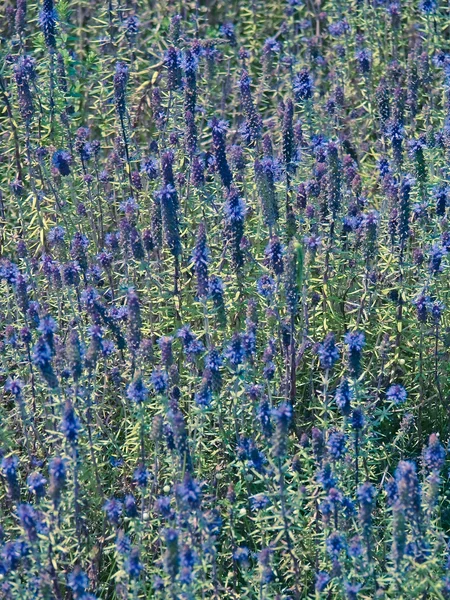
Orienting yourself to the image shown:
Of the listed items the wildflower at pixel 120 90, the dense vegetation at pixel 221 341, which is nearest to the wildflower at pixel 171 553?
the dense vegetation at pixel 221 341

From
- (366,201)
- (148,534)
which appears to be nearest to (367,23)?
(366,201)

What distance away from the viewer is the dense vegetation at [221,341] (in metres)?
5.27

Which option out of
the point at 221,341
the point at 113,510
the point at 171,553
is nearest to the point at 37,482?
the point at 113,510

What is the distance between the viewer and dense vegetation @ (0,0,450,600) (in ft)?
17.3

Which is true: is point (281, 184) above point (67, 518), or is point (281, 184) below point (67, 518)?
above

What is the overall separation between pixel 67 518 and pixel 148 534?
477 millimetres

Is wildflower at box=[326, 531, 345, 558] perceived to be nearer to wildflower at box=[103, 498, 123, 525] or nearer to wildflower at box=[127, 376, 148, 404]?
wildflower at box=[103, 498, 123, 525]

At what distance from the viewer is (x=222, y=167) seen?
649cm

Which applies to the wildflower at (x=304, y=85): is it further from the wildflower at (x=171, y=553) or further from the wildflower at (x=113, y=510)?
the wildflower at (x=171, y=553)

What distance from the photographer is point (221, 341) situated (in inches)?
263

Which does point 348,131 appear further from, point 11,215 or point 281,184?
point 11,215

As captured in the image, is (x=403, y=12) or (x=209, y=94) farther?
(x=403, y=12)

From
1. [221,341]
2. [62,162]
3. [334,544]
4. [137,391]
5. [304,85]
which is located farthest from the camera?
[304,85]

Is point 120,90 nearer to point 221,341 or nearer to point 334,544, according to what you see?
point 221,341
